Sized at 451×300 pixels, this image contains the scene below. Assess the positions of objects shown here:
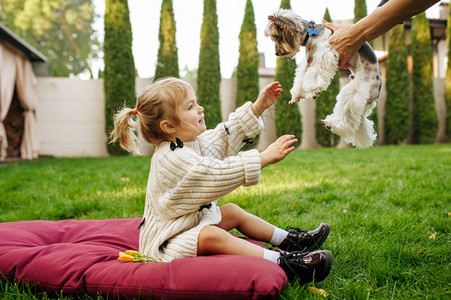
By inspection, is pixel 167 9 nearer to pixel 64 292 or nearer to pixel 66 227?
pixel 66 227

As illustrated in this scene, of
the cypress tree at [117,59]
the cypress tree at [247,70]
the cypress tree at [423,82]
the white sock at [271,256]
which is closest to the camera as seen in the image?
the white sock at [271,256]

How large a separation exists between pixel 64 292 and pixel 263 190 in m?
2.35

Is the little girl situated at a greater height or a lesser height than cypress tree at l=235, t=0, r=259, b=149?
lesser

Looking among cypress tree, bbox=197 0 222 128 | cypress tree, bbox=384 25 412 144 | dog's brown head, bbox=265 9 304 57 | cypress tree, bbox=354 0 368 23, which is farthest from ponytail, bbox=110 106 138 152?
cypress tree, bbox=384 25 412 144

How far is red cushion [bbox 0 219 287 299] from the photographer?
4.68ft

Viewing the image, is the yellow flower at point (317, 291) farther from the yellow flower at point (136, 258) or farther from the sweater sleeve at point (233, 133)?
the sweater sleeve at point (233, 133)

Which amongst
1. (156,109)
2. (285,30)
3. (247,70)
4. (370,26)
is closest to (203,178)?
(156,109)

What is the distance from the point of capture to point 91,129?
982 cm

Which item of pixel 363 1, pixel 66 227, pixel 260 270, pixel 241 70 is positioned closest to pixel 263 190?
pixel 66 227

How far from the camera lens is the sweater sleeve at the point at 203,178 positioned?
A: 1710 mm

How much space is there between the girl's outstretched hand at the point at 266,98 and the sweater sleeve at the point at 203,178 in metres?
0.49

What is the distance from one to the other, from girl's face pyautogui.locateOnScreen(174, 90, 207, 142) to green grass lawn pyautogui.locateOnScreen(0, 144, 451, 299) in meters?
0.93

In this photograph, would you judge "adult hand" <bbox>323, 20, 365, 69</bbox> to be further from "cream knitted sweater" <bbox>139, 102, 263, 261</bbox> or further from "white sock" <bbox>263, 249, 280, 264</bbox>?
"white sock" <bbox>263, 249, 280, 264</bbox>

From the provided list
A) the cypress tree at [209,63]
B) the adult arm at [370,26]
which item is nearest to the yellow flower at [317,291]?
the adult arm at [370,26]
